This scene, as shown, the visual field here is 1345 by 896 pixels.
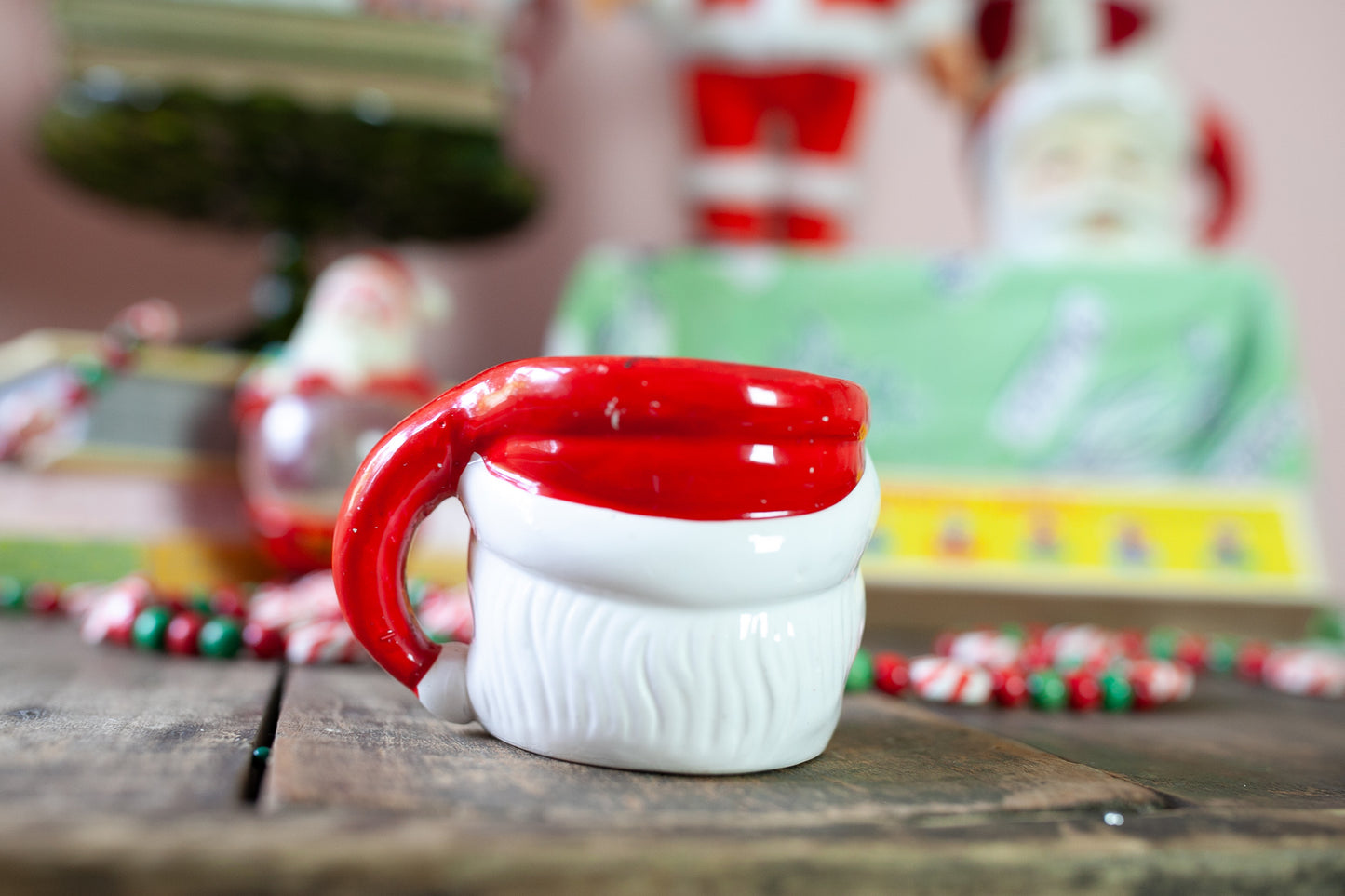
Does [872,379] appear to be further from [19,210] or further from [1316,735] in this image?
[19,210]

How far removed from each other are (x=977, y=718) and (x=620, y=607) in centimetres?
28

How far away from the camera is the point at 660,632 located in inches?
14.6

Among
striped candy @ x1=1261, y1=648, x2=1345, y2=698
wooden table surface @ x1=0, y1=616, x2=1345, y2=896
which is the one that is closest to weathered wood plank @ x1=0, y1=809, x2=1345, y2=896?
wooden table surface @ x1=0, y1=616, x2=1345, y2=896

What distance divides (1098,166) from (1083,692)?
825 mm

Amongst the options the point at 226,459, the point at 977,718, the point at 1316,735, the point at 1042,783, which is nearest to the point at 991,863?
the point at 1042,783

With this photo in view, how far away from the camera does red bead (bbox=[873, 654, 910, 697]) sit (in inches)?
23.6

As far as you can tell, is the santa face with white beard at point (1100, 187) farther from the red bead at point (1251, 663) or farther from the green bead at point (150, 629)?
the green bead at point (150, 629)

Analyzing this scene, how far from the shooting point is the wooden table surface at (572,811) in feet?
0.79

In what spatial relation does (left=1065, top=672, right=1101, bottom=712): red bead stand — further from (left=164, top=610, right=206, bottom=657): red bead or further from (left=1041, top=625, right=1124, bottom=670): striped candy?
(left=164, top=610, right=206, bottom=657): red bead

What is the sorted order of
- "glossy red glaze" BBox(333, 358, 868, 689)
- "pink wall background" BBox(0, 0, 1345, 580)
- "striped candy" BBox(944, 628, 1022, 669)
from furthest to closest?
1. "pink wall background" BBox(0, 0, 1345, 580)
2. "striped candy" BBox(944, 628, 1022, 669)
3. "glossy red glaze" BBox(333, 358, 868, 689)

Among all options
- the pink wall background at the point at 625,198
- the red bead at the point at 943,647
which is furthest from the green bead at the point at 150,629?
the pink wall background at the point at 625,198

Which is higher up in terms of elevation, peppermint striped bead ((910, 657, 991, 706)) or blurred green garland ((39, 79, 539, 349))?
blurred green garland ((39, 79, 539, 349))

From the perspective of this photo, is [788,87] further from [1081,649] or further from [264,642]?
[264,642]

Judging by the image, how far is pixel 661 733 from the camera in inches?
14.7
